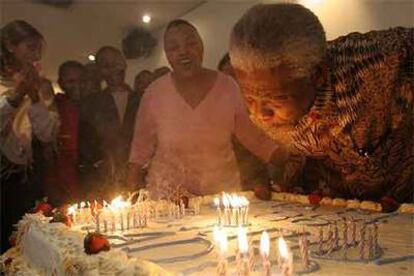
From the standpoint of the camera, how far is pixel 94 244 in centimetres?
317

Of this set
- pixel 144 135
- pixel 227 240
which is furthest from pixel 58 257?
pixel 144 135

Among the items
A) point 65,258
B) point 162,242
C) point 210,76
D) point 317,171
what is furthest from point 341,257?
point 210,76

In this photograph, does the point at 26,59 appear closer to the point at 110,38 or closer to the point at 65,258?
the point at 110,38

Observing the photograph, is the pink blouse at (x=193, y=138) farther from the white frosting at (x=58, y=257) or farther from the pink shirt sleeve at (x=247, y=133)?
the white frosting at (x=58, y=257)

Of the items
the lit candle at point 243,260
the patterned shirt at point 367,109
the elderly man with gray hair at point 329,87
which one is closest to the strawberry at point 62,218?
the elderly man with gray hair at point 329,87

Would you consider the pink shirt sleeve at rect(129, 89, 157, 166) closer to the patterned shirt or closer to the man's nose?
the patterned shirt

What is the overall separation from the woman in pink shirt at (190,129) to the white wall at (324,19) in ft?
0.31

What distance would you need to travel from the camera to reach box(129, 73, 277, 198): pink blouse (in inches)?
212

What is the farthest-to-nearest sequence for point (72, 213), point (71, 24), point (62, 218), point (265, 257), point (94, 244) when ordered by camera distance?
1. point (71, 24)
2. point (72, 213)
3. point (62, 218)
4. point (94, 244)
5. point (265, 257)

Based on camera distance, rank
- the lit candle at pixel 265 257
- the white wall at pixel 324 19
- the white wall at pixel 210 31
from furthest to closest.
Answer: the white wall at pixel 210 31 < the white wall at pixel 324 19 < the lit candle at pixel 265 257

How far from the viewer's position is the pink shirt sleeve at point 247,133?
5410 millimetres

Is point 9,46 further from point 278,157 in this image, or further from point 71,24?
point 278,157

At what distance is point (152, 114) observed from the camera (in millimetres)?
5488

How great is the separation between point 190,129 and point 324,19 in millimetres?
1687
